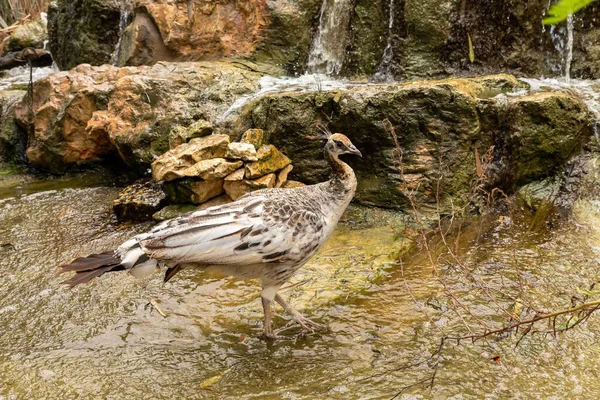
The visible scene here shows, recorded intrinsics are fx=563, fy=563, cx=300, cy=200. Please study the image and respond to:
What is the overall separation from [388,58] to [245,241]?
14.3 feet

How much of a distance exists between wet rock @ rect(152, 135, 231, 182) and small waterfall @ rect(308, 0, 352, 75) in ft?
7.77

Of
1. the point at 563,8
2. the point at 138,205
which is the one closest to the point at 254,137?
the point at 138,205

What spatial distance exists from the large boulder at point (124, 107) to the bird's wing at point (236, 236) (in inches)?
109

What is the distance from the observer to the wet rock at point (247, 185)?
4957mm

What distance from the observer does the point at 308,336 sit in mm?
3363

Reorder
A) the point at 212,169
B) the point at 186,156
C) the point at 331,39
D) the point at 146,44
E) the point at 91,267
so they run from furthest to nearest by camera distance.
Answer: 1. the point at 146,44
2. the point at 331,39
3. the point at 186,156
4. the point at 212,169
5. the point at 91,267

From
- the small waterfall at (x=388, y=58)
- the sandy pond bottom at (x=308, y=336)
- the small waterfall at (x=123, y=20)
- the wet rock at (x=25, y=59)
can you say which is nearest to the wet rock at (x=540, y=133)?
the sandy pond bottom at (x=308, y=336)

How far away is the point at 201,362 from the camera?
3.15m

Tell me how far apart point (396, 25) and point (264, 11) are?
1.64 m

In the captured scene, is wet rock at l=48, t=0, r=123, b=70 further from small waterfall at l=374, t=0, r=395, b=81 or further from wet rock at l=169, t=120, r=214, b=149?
small waterfall at l=374, t=0, r=395, b=81

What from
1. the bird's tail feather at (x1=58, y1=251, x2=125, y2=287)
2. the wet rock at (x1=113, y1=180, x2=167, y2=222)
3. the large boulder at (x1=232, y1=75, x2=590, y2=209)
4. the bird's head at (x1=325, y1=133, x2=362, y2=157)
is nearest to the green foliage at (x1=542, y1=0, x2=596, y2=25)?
the bird's tail feather at (x1=58, y1=251, x2=125, y2=287)

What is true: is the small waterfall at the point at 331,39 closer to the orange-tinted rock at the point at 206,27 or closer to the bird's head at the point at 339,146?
A: the orange-tinted rock at the point at 206,27

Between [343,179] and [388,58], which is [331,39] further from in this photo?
[343,179]

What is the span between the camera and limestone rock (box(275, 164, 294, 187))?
5148mm
